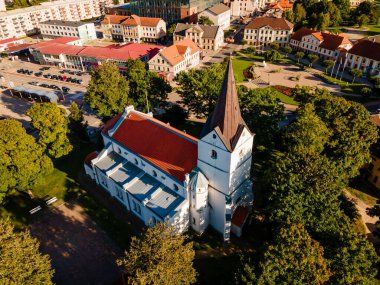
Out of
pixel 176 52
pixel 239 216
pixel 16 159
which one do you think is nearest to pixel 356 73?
pixel 176 52

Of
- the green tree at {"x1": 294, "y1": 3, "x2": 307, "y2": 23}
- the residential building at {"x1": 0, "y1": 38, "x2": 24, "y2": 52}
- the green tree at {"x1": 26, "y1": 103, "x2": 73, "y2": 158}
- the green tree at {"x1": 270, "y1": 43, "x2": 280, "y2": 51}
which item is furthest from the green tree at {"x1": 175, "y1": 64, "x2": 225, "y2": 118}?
the residential building at {"x1": 0, "y1": 38, "x2": 24, "y2": 52}

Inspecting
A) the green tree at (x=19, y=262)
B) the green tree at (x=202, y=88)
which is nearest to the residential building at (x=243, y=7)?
the green tree at (x=202, y=88)

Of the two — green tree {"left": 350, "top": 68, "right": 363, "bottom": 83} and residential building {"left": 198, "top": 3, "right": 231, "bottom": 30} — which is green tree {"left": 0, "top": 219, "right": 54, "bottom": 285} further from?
residential building {"left": 198, "top": 3, "right": 231, "bottom": 30}

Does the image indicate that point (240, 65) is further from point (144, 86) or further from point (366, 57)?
point (144, 86)

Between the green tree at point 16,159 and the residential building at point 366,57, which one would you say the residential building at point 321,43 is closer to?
the residential building at point 366,57

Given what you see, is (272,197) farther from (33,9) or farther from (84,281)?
(33,9)

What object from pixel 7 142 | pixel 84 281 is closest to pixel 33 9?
pixel 7 142

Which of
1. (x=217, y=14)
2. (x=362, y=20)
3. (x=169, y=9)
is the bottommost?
(x=362, y=20)
